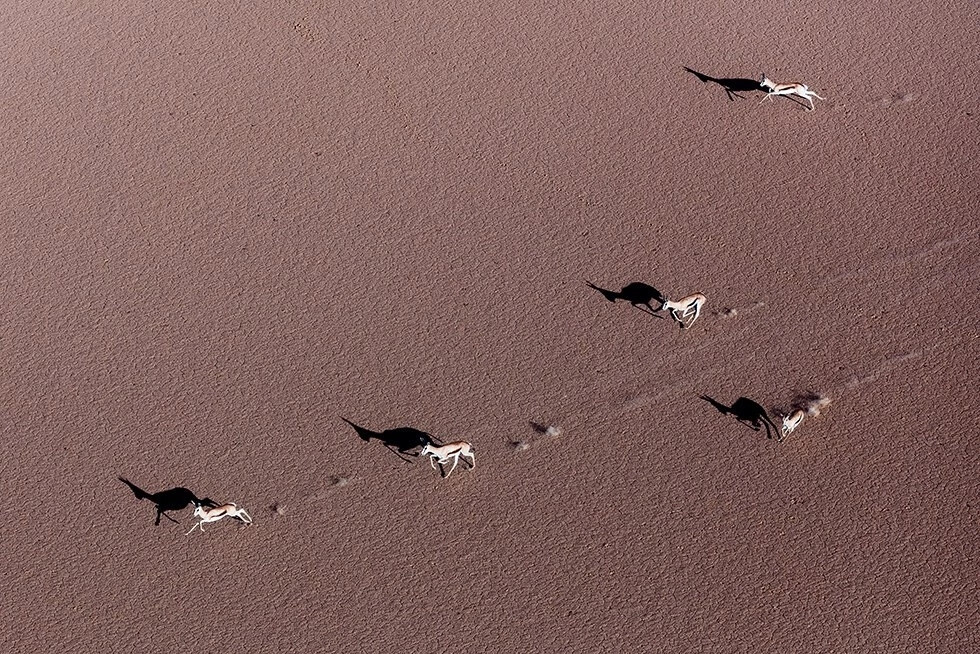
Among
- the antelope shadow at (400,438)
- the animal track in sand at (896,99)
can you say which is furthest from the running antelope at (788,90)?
the antelope shadow at (400,438)

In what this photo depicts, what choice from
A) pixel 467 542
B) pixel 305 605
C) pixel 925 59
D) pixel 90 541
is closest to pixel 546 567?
pixel 467 542

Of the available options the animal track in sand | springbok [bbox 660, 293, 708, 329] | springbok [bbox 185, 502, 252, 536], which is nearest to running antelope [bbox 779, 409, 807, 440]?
springbok [bbox 660, 293, 708, 329]

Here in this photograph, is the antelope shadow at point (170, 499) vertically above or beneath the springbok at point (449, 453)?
beneath

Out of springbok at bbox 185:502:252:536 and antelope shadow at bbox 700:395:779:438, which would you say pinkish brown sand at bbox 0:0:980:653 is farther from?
springbok at bbox 185:502:252:536

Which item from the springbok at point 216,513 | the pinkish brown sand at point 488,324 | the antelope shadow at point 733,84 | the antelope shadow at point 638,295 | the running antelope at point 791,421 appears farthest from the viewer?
the antelope shadow at point 733,84

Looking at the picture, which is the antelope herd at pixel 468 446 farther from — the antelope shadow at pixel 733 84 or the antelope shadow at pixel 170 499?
the antelope shadow at pixel 733 84

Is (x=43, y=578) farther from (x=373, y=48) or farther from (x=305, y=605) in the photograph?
(x=373, y=48)
